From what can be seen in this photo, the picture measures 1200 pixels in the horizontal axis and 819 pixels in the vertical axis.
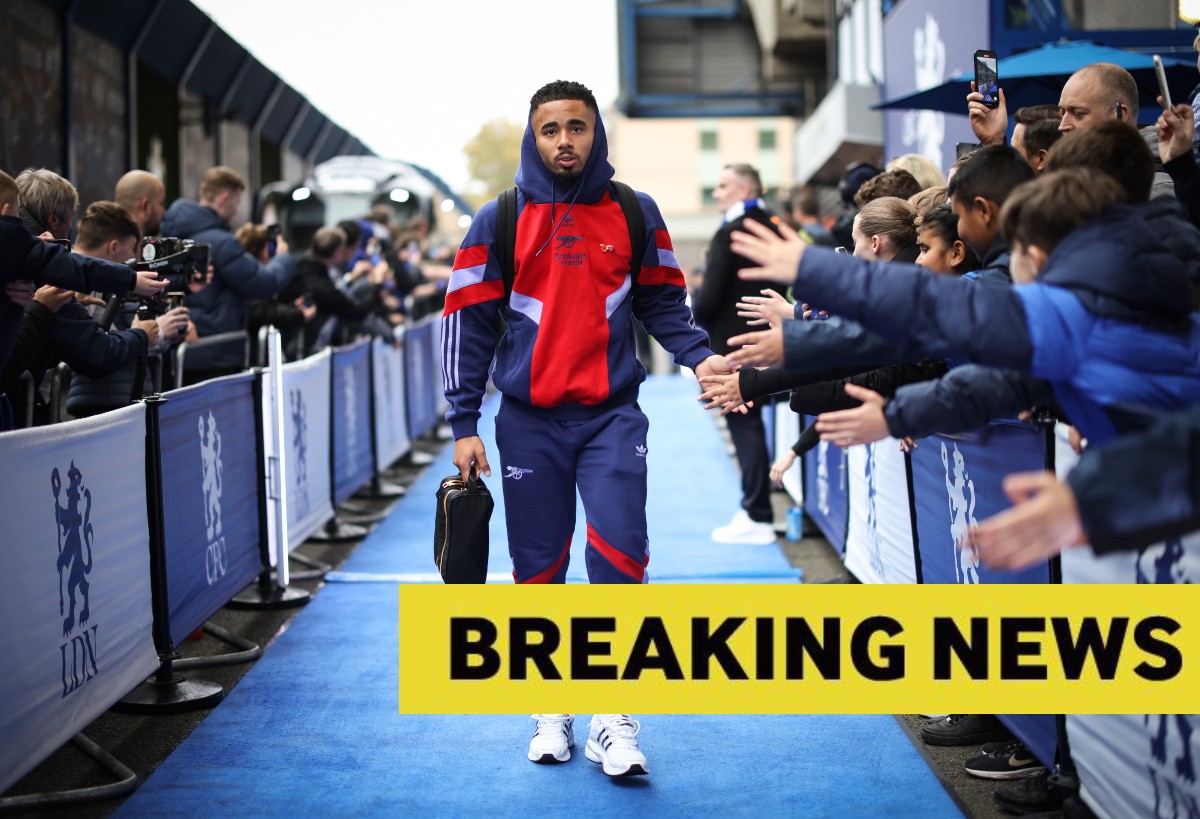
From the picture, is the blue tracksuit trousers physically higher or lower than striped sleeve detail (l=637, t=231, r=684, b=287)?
lower

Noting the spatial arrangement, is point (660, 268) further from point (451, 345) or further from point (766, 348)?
point (766, 348)

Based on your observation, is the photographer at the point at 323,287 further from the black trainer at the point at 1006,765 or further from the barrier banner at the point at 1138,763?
the barrier banner at the point at 1138,763

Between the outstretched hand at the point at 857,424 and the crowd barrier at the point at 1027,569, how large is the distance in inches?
30.1

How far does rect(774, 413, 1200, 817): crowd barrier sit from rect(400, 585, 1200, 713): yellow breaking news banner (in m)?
0.25

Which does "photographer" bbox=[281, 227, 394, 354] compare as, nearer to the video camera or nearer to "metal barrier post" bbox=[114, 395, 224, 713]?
the video camera

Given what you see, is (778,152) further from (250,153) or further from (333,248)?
(333,248)

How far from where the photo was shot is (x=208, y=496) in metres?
6.71

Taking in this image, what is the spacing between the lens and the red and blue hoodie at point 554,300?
494cm

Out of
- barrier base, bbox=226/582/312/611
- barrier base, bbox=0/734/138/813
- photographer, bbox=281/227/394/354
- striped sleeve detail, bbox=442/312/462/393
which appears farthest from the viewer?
photographer, bbox=281/227/394/354

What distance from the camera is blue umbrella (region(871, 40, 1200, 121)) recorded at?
870 centimetres

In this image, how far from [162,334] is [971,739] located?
4190 millimetres

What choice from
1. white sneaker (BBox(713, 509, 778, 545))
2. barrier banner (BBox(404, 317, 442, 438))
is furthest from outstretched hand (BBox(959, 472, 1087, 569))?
barrier banner (BBox(404, 317, 442, 438))

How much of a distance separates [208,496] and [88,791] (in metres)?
2.04

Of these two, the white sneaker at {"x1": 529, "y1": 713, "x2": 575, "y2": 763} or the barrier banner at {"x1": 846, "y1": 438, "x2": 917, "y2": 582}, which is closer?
the white sneaker at {"x1": 529, "y1": 713, "x2": 575, "y2": 763}
